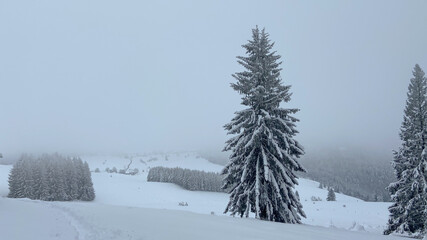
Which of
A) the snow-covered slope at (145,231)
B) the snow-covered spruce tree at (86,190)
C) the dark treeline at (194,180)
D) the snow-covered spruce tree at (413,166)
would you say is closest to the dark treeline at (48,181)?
the snow-covered spruce tree at (86,190)

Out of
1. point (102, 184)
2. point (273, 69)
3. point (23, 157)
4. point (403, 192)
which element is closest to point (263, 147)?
point (273, 69)

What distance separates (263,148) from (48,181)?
69896mm

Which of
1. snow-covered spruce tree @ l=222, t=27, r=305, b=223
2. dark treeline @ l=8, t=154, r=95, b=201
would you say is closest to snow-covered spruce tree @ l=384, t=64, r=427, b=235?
snow-covered spruce tree @ l=222, t=27, r=305, b=223

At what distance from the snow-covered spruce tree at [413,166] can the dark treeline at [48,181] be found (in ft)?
234

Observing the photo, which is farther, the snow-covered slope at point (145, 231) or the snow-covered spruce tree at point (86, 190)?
the snow-covered spruce tree at point (86, 190)

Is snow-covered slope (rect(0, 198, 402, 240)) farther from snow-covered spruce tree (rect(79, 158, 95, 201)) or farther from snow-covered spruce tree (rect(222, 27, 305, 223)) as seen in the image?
snow-covered spruce tree (rect(79, 158, 95, 201))

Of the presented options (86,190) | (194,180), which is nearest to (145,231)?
(86,190)

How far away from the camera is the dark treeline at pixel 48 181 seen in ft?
231

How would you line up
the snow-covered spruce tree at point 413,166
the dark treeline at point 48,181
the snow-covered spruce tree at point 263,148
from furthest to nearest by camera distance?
the dark treeline at point 48,181 < the snow-covered spruce tree at point 413,166 < the snow-covered spruce tree at point 263,148

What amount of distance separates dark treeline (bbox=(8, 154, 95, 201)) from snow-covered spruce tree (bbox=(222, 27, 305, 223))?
66109 millimetres

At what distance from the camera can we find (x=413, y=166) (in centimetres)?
2639

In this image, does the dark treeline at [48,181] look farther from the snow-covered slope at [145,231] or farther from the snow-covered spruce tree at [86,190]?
the snow-covered slope at [145,231]

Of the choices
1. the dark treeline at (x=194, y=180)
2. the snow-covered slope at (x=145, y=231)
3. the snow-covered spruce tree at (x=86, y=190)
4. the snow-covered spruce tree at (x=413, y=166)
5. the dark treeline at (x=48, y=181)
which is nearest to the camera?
the snow-covered slope at (x=145, y=231)

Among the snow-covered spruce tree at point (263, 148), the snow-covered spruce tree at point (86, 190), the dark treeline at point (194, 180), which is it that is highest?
the snow-covered spruce tree at point (263, 148)
